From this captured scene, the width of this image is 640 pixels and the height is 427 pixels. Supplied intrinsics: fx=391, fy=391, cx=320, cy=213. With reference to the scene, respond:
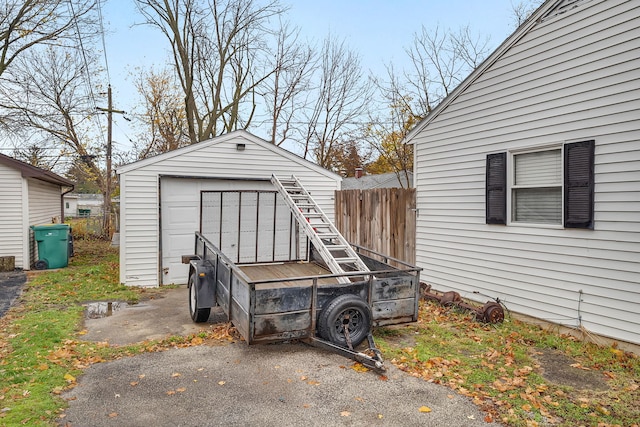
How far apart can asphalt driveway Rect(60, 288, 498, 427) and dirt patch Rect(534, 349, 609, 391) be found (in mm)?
1195

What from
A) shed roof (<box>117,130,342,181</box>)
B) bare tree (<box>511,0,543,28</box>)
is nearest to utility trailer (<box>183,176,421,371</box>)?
shed roof (<box>117,130,342,181</box>)

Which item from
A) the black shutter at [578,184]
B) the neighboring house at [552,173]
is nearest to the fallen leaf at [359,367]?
the neighboring house at [552,173]

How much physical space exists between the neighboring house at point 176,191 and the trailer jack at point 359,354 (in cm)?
460

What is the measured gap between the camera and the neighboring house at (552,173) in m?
4.51

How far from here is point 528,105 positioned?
221 inches

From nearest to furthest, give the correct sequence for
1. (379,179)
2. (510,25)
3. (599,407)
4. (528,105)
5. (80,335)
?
(599,407) < (80,335) < (528,105) < (510,25) < (379,179)

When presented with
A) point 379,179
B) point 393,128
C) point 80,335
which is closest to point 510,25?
point 393,128

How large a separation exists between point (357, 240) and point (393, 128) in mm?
13353

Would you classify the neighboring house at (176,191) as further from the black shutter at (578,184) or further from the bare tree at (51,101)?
the bare tree at (51,101)

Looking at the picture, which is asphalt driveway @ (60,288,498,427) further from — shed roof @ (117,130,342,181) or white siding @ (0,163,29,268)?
white siding @ (0,163,29,268)

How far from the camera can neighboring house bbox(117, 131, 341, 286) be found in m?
8.41

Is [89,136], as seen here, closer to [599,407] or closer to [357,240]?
[357,240]

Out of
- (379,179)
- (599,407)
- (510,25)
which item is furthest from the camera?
(379,179)

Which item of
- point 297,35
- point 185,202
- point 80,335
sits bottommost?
point 80,335
